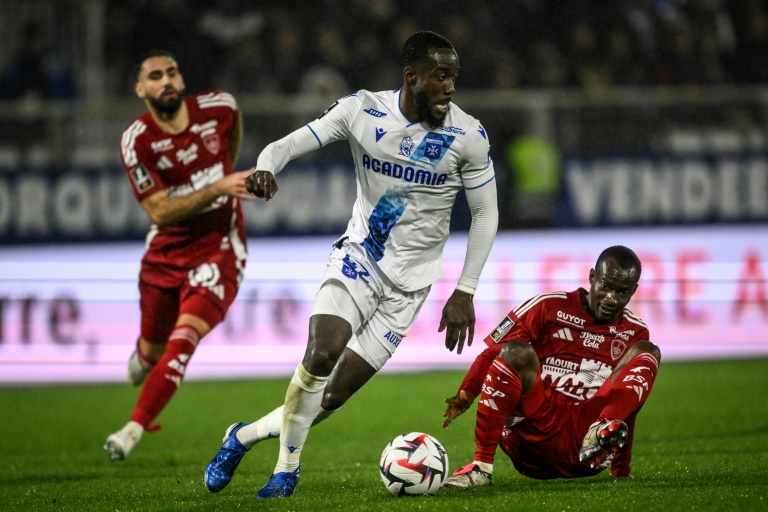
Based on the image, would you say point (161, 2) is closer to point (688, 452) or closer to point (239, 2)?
point (239, 2)

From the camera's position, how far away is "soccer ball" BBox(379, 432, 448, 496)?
17.0ft

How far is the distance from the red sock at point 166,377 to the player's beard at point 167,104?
143cm

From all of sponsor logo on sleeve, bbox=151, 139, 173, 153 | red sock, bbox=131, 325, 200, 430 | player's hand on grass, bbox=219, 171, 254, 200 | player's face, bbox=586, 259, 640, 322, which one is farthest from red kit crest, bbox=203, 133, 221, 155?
player's face, bbox=586, 259, 640, 322

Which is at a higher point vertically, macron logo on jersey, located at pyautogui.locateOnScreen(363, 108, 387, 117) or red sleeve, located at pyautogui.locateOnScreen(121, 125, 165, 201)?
macron logo on jersey, located at pyautogui.locateOnScreen(363, 108, 387, 117)

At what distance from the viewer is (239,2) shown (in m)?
13.8

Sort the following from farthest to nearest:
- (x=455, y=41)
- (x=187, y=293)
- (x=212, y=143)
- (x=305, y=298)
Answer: (x=455, y=41) < (x=305, y=298) < (x=212, y=143) < (x=187, y=293)

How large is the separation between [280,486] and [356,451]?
2293 mm

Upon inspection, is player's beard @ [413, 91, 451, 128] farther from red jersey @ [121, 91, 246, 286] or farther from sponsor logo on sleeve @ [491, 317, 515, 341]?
red jersey @ [121, 91, 246, 286]

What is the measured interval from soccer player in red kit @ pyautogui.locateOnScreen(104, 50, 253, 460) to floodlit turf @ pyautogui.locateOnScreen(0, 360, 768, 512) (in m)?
1.03

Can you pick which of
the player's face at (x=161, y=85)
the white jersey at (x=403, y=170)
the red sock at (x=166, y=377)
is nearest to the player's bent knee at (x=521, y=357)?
the white jersey at (x=403, y=170)

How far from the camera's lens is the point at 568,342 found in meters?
5.63

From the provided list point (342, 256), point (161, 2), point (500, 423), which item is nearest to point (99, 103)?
point (161, 2)

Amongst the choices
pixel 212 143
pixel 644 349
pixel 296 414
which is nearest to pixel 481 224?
pixel 644 349

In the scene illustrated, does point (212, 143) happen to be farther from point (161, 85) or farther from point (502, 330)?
point (502, 330)
